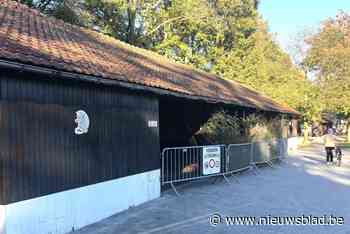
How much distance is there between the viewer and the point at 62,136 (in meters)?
8.07

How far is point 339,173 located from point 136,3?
22.3 m

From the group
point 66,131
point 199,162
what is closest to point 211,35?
point 199,162

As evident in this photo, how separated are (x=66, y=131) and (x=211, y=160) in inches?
246

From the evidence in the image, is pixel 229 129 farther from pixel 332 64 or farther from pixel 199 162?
pixel 332 64

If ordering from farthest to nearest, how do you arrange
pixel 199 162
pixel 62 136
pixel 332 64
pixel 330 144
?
pixel 332 64 → pixel 330 144 → pixel 199 162 → pixel 62 136

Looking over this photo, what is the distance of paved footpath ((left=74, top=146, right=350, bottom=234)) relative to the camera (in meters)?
8.60

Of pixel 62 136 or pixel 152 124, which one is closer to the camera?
pixel 62 136

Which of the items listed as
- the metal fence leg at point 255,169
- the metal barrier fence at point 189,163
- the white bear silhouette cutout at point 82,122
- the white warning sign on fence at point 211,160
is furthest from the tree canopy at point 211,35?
the white bear silhouette cutout at point 82,122

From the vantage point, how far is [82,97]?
8.70 metres

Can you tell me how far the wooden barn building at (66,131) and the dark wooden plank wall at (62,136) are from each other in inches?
0.6

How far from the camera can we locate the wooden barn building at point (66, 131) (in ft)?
22.6

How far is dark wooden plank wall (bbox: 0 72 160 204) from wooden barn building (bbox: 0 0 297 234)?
0.02m

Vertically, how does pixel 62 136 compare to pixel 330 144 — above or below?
above

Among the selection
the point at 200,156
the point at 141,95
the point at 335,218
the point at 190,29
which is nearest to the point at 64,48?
the point at 141,95
